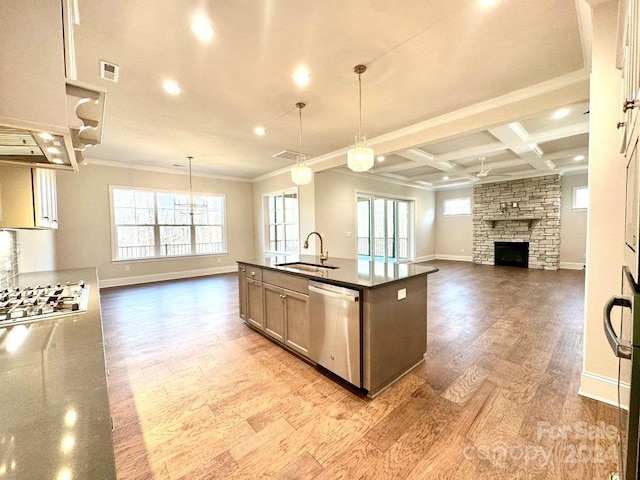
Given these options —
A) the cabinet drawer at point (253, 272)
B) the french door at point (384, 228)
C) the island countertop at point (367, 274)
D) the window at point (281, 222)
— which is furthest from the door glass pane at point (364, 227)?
the island countertop at point (367, 274)

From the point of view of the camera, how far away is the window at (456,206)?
9.45 meters

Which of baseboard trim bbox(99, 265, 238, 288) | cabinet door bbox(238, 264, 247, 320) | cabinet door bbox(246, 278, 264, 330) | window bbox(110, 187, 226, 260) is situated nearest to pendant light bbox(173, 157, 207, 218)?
window bbox(110, 187, 226, 260)

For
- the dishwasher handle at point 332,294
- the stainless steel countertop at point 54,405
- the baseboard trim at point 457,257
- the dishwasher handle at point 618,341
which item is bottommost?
the baseboard trim at point 457,257

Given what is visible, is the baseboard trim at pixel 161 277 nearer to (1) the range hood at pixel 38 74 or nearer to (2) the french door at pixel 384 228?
(2) the french door at pixel 384 228

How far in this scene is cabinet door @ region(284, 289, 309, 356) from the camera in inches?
97.7

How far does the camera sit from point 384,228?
321 inches

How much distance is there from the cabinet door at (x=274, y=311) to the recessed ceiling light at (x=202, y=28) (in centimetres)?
228

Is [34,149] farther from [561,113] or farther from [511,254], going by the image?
[511,254]

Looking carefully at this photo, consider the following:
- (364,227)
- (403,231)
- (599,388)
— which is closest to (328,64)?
(599,388)

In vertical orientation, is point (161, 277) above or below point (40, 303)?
below

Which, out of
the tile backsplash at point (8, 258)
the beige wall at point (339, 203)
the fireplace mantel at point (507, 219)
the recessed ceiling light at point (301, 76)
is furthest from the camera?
the fireplace mantel at point (507, 219)

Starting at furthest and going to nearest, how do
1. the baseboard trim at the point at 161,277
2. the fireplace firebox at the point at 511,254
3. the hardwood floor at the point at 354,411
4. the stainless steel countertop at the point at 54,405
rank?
the fireplace firebox at the point at 511,254 < the baseboard trim at the point at 161,277 < the hardwood floor at the point at 354,411 < the stainless steel countertop at the point at 54,405

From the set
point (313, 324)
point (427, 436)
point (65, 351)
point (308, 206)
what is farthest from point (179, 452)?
point (308, 206)

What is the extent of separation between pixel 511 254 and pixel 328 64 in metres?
8.61
